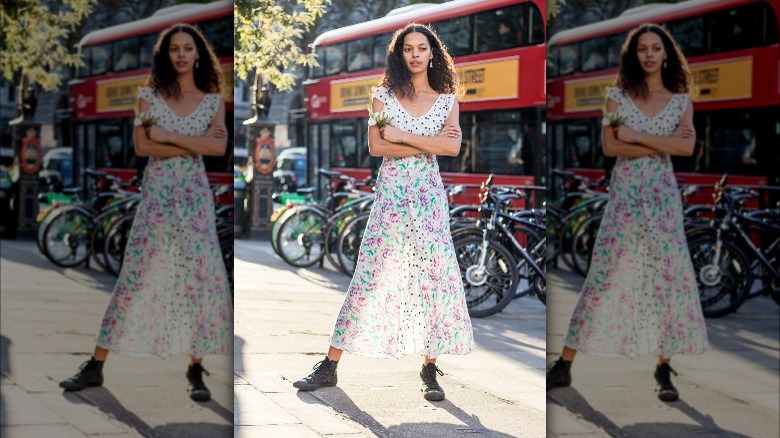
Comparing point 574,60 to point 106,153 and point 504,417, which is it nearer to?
point 504,417

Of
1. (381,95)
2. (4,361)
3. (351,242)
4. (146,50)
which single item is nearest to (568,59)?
(381,95)

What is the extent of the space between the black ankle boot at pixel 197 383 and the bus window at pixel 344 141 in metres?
0.79

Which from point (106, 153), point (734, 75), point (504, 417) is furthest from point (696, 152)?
point (106, 153)

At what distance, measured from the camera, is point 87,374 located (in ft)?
11.4

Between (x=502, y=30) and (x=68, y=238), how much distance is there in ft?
4.88

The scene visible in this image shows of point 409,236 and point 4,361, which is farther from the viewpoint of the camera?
point 4,361

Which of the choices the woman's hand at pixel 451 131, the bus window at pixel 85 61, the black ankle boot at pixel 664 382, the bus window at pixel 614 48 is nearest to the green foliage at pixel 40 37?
the bus window at pixel 85 61

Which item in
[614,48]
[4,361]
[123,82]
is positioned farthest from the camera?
[4,361]

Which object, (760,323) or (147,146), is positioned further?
(760,323)

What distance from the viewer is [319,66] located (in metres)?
3.59

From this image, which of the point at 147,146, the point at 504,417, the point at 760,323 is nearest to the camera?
the point at 147,146

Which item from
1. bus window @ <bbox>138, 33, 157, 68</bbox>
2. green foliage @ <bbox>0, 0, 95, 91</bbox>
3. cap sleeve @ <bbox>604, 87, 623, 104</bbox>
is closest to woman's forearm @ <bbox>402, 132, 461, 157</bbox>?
cap sleeve @ <bbox>604, 87, 623, 104</bbox>

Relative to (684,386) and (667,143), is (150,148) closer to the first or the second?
(667,143)

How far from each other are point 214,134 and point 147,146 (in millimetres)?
200
